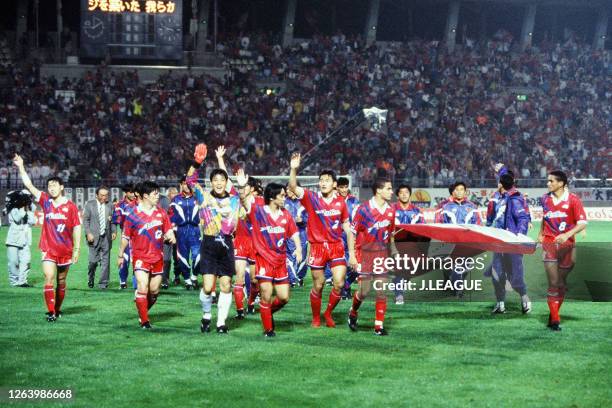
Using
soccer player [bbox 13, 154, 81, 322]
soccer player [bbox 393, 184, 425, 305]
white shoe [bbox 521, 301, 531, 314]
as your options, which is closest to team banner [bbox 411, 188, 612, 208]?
soccer player [bbox 393, 184, 425, 305]

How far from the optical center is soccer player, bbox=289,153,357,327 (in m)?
12.5

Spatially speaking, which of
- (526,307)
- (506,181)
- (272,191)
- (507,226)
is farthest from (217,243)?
(526,307)

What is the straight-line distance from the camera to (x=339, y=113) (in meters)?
42.1

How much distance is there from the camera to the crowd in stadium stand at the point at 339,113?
37.7 m

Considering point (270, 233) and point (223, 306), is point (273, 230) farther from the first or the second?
point (223, 306)

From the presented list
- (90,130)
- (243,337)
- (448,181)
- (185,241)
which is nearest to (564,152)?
(448,181)

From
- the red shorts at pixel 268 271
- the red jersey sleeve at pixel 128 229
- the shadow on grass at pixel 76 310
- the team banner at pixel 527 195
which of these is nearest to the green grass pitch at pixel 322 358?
the shadow on grass at pixel 76 310

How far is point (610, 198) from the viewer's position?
37.7 metres

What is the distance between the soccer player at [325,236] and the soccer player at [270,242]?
0.75 meters

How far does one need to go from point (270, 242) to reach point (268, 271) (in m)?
0.39

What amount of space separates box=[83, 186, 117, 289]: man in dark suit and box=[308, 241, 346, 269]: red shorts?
6.49 metres

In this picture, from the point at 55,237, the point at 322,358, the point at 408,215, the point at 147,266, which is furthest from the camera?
the point at 408,215

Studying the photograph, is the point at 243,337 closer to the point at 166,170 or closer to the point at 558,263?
the point at 558,263

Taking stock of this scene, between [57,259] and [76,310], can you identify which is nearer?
[57,259]
